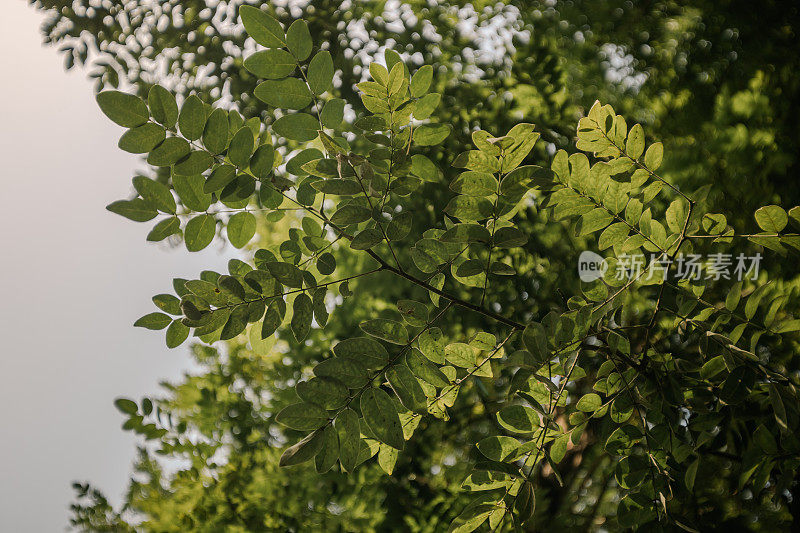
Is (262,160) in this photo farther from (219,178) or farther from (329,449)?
(329,449)

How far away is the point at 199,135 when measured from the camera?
520 millimetres

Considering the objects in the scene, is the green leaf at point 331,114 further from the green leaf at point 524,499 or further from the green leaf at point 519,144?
the green leaf at point 524,499

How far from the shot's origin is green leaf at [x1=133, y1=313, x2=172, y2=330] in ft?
1.84

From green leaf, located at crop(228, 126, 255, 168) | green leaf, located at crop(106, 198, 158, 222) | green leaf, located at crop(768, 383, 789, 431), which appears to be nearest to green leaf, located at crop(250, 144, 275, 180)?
green leaf, located at crop(228, 126, 255, 168)

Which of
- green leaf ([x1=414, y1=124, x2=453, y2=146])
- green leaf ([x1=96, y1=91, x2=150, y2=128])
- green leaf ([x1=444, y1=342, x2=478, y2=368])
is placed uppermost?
green leaf ([x1=96, y1=91, x2=150, y2=128])

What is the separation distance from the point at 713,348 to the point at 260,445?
1318 mm

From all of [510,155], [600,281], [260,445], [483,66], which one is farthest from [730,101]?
[260,445]

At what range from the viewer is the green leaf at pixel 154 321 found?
56 centimetres

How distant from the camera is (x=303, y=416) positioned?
0.47 meters

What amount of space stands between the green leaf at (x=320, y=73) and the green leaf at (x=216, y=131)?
0.11 m

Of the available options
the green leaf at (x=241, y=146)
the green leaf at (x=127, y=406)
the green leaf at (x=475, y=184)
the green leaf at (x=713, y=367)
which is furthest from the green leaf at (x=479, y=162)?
the green leaf at (x=127, y=406)

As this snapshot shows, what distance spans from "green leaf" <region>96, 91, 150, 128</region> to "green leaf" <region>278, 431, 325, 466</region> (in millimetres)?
335

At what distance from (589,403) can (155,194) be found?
1.80 ft

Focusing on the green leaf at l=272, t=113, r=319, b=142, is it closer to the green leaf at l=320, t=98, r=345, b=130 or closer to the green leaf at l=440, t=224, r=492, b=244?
the green leaf at l=320, t=98, r=345, b=130
